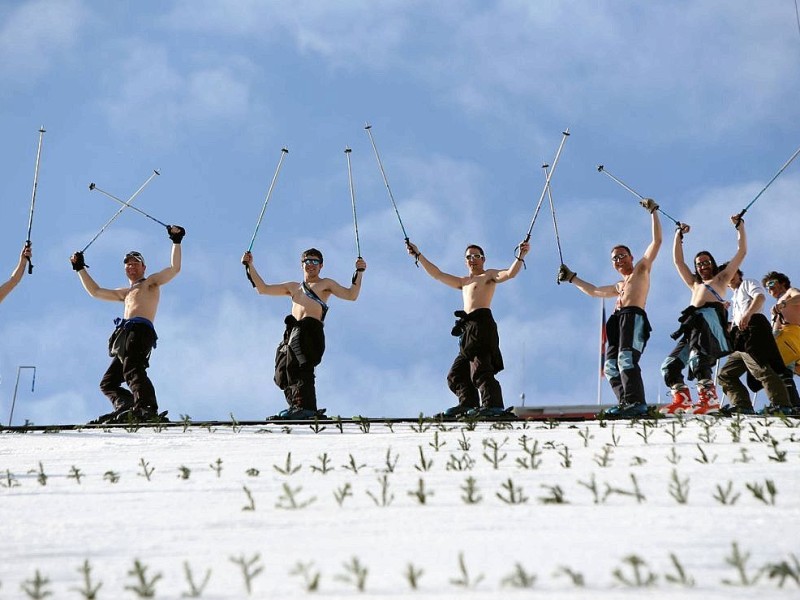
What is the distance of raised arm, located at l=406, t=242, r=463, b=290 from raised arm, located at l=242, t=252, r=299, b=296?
57.2 inches

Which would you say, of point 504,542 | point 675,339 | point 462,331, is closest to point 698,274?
point 675,339

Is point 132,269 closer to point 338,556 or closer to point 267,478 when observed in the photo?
point 267,478

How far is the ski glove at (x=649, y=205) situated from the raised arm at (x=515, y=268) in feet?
4.58

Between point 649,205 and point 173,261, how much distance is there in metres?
5.63

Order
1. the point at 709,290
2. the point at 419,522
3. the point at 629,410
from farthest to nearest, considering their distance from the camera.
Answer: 1. the point at 709,290
2. the point at 629,410
3. the point at 419,522

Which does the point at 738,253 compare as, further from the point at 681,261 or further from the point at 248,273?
the point at 248,273

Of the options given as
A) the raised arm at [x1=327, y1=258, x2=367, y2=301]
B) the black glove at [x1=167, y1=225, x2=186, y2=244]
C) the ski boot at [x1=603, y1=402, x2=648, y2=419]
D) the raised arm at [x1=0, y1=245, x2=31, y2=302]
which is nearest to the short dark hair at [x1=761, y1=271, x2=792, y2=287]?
the ski boot at [x1=603, y1=402, x2=648, y2=419]

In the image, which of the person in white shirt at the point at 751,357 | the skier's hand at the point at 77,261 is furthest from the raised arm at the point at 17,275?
the person in white shirt at the point at 751,357

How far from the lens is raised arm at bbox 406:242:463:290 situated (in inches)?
464

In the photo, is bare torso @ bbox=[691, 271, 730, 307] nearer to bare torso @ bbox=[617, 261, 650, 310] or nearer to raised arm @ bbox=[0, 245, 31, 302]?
bare torso @ bbox=[617, 261, 650, 310]

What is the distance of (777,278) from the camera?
11.4 meters

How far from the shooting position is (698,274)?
11.0 meters

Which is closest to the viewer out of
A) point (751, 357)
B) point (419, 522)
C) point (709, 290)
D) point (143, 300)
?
point (419, 522)

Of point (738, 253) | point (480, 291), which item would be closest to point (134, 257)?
point (480, 291)
